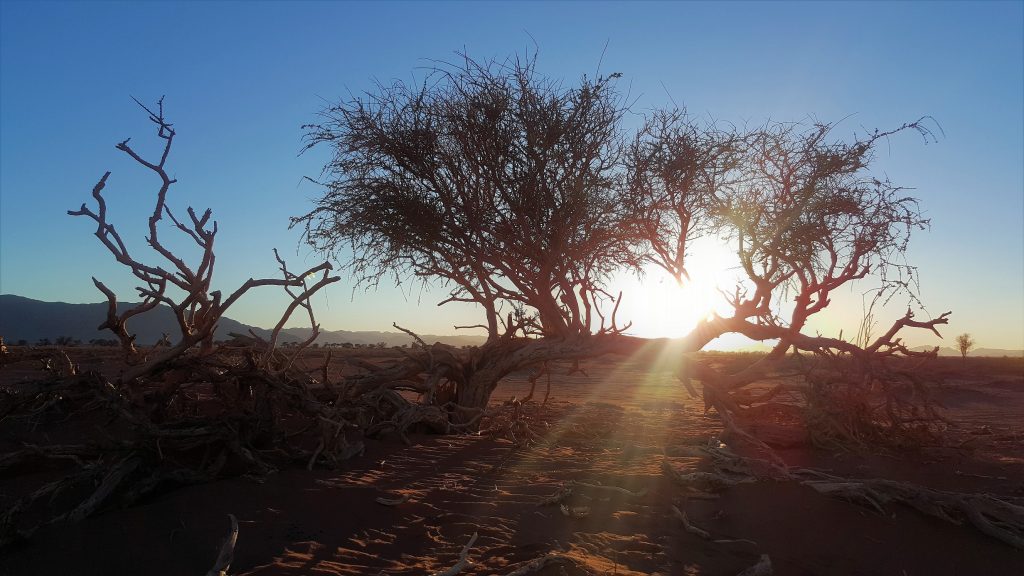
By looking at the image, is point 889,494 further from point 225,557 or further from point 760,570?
Result: point 225,557

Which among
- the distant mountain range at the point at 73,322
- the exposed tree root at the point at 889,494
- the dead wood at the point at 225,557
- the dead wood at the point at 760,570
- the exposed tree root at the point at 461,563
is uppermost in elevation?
the distant mountain range at the point at 73,322

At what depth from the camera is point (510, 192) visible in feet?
31.2

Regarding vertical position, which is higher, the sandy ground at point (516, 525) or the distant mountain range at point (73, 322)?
the distant mountain range at point (73, 322)

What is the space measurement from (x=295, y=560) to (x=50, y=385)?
11.9ft

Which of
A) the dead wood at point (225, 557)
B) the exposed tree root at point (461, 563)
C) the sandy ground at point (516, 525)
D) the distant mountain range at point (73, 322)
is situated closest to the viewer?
the dead wood at point (225, 557)

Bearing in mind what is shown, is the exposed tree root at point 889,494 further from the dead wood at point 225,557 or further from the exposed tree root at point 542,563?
the dead wood at point 225,557

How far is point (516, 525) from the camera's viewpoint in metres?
5.14

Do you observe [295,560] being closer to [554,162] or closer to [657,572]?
[657,572]

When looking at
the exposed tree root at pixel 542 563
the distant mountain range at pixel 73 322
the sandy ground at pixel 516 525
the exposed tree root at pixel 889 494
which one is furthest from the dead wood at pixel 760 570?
the distant mountain range at pixel 73 322

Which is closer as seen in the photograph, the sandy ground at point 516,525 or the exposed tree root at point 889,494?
the sandy ground at point 516,525

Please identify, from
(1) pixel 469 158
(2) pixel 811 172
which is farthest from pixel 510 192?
(2) pixel 811 172

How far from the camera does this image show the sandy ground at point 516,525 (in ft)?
14.1

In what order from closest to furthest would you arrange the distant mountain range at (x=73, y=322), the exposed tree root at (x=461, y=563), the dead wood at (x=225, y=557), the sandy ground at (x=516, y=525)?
the dead wood at (x=225, y=557), the exposed tree root at (x=461, y=563), the sandy ground at (x=516, y=525), the distant mountain range at (x=73, y=322)

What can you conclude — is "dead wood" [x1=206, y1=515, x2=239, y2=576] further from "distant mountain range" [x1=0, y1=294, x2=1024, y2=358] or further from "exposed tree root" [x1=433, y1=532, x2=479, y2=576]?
"distant mountain range" [x1=0, y1=294, x2=1024, y2=358]
